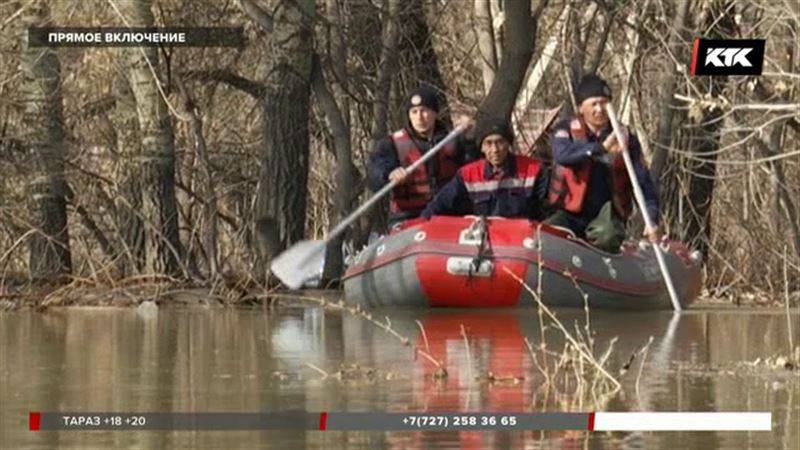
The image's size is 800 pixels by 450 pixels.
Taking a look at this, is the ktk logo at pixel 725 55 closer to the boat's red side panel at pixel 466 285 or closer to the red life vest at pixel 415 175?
the red life vest at pixel 415 175

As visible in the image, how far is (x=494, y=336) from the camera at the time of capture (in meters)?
18.1

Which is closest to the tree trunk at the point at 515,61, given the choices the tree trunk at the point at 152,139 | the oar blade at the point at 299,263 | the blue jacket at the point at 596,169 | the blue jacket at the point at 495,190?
the blue jacket at the point at 596,169

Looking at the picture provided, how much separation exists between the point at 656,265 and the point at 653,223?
32 centimetres

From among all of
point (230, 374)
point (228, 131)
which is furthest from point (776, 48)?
point (230, 374)

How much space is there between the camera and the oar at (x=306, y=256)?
21859 mm

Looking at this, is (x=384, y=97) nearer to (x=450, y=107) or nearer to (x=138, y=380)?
(x=450, y=107)

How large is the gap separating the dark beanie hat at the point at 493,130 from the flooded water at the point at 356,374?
5.92ft

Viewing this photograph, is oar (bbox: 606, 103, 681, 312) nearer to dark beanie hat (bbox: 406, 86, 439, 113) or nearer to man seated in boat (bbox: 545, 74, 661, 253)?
man seated in boat (bbox: 545, 74, 661, 253)

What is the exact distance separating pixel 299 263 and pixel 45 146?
311 cm

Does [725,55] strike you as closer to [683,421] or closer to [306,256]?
[306,256]

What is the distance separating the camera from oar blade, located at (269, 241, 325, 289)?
860 inches

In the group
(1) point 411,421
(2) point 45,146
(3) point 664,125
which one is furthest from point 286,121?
(1) point 411,421

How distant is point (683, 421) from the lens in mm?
12102

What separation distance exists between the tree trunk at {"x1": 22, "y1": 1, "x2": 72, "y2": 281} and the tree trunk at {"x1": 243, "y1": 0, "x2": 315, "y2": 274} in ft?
5.57
